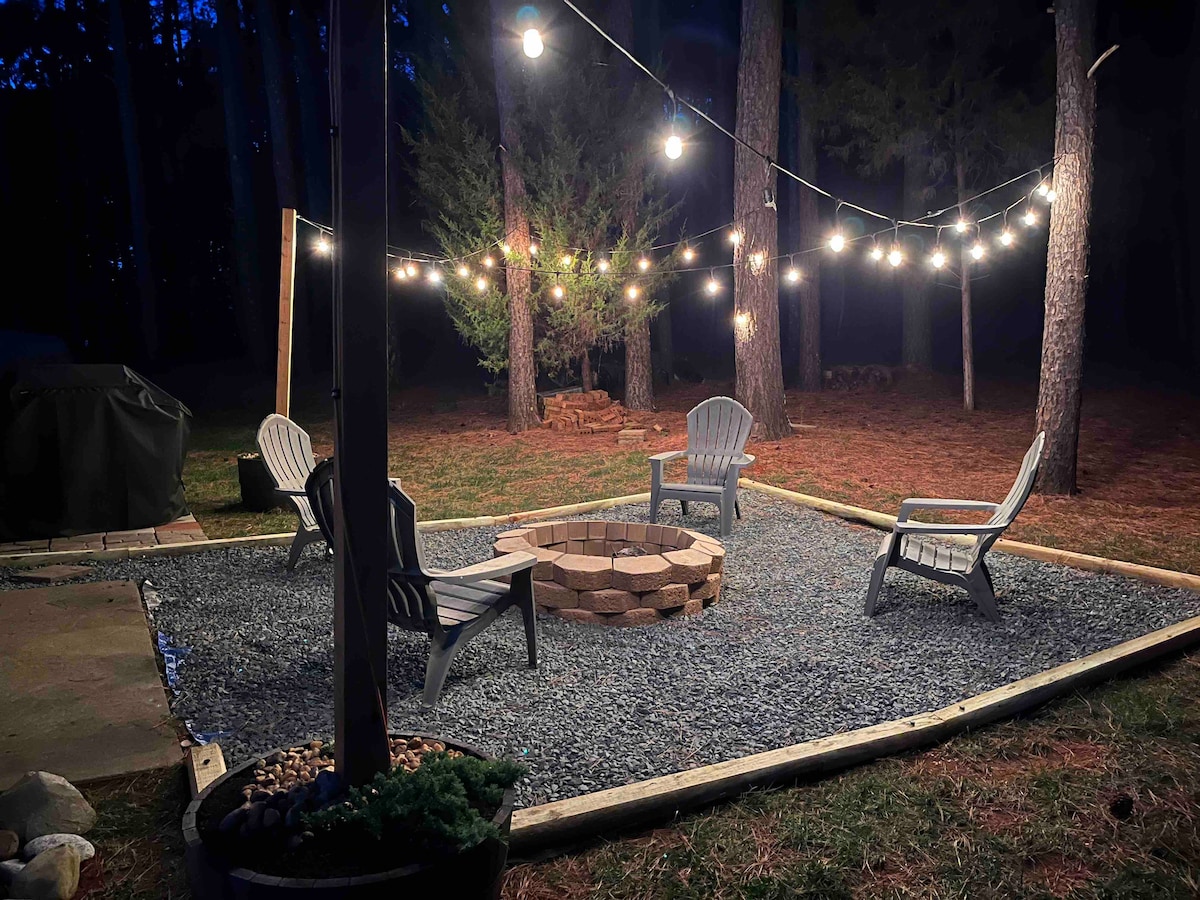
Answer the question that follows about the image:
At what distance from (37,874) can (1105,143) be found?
17576mm

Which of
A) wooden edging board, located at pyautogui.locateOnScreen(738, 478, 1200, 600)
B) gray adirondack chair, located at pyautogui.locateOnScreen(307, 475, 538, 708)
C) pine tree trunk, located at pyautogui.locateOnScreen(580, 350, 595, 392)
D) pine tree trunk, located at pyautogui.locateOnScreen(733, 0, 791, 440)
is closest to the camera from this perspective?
gray adirondack chair, located at pyautogui.locateOnScreen(307, 475, 538, 708)

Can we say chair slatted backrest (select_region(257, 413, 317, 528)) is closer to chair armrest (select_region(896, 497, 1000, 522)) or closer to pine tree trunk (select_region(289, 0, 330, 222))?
chair armrest (select_region(896, 497, 1000, 522))

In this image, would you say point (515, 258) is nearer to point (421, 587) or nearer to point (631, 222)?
point (631, 222)

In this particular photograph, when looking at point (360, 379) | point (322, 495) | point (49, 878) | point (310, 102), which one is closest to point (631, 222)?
point (310, 102)

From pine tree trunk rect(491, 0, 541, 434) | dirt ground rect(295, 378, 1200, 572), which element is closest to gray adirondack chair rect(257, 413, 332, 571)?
dirt ground rect(295, 378, 1200, 572)

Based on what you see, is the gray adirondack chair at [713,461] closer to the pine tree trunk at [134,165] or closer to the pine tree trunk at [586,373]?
Answer: the pine tree trunk at [586,373]

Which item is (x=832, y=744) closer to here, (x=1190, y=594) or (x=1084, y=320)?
(x=1190, y=594)

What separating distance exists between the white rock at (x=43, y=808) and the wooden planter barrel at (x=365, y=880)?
0.69m

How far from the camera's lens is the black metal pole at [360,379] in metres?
1.59

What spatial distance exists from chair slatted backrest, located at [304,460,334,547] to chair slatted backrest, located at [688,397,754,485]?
3.41 m

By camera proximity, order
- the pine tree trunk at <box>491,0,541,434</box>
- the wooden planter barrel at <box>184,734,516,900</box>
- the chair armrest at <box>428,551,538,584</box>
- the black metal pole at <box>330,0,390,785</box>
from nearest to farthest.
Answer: the wooden planter barrel at <box>184,734,516,900</box> < the black metal pole at <box>330,0,390,785</box> < the chair armrest at <box>428,551,538,584</box> < the pine tree trunk at <box>491,0,541,434</box>

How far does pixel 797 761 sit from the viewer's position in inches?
94.0

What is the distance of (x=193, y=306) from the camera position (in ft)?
61.4

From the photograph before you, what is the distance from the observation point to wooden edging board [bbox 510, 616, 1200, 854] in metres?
2.08
